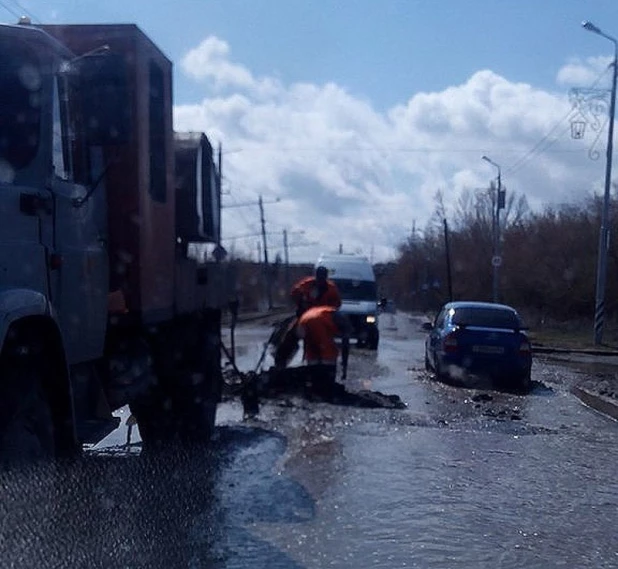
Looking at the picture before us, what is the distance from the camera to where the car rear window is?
68.2ft

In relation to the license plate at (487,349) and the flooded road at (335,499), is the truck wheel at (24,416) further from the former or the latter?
the license plate at (487,349)

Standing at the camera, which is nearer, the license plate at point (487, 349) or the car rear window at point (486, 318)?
the license plate at point (487, 349)

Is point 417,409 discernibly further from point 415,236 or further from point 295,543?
point 415,236

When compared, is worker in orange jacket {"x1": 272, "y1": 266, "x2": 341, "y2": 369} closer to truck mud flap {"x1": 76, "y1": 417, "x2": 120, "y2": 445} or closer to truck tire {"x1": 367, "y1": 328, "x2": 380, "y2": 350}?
truck mud flap {"x1": 76, "y1": 417, "x2": 120, "y2": 445}

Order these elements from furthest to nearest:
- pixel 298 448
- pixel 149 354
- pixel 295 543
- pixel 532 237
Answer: pixel 532 237, pixel 298 448, pixel 149 354, pixel 295 543

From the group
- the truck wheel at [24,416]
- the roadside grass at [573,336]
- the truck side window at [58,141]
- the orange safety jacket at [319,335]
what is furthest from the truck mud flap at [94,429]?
the roadside grass at [573,336]

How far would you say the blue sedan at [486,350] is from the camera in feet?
65.8

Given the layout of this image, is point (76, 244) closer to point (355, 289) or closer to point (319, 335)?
point (319, 335)

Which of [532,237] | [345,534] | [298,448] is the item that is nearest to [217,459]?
[298,448]

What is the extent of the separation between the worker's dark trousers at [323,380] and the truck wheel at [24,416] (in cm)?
890

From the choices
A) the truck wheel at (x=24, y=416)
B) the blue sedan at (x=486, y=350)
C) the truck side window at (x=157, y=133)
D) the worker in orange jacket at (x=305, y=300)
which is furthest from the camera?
the blue sedan at (x=486, y=350)

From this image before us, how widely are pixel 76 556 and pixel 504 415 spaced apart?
30.3ft

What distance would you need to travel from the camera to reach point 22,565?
6062 mm

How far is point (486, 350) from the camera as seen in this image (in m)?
20.2
